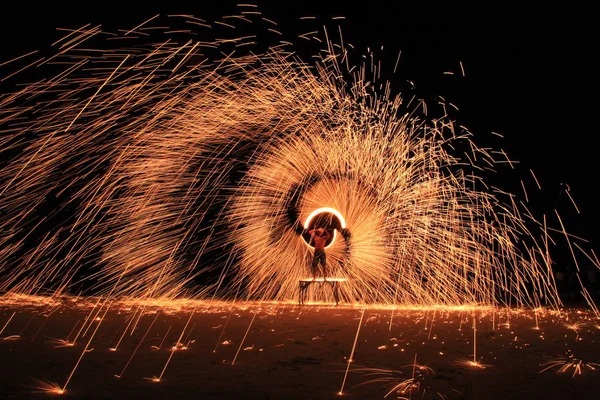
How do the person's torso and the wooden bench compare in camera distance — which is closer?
the wooden bench

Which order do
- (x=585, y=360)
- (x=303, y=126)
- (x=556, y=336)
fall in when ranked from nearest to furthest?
1. (x=585, y=360)
2. (x=556, y=336)
3. (x=303, y=126)

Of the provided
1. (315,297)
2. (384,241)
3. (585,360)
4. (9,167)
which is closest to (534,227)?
(384,241)

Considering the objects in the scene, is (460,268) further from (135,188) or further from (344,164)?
(135,188)

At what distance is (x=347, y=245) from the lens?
11.6m

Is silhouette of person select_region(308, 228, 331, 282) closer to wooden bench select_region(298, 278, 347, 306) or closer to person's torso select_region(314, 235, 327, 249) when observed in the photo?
person's torso select_region(314, 235, 327, 249)

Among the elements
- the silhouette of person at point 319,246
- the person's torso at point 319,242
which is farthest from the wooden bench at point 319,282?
the person's torso at point 319,242

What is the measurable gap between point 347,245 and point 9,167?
6392mm

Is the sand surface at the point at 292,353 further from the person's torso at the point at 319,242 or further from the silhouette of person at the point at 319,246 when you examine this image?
the person's torso at the point at 319,242

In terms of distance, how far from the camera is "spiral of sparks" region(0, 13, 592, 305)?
10281 mm

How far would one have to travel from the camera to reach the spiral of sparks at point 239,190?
1028 centimetres

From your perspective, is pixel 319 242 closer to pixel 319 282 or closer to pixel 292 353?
pixel 319 282

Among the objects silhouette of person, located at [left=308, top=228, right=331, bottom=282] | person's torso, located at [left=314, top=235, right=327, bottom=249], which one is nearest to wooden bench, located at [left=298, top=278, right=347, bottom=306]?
silhouette of person, located at [left=308, top=228, right=331, bottom=282]

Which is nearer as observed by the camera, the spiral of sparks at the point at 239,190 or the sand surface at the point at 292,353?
the sand surface at the point at 292,353

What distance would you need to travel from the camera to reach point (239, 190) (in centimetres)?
1255
